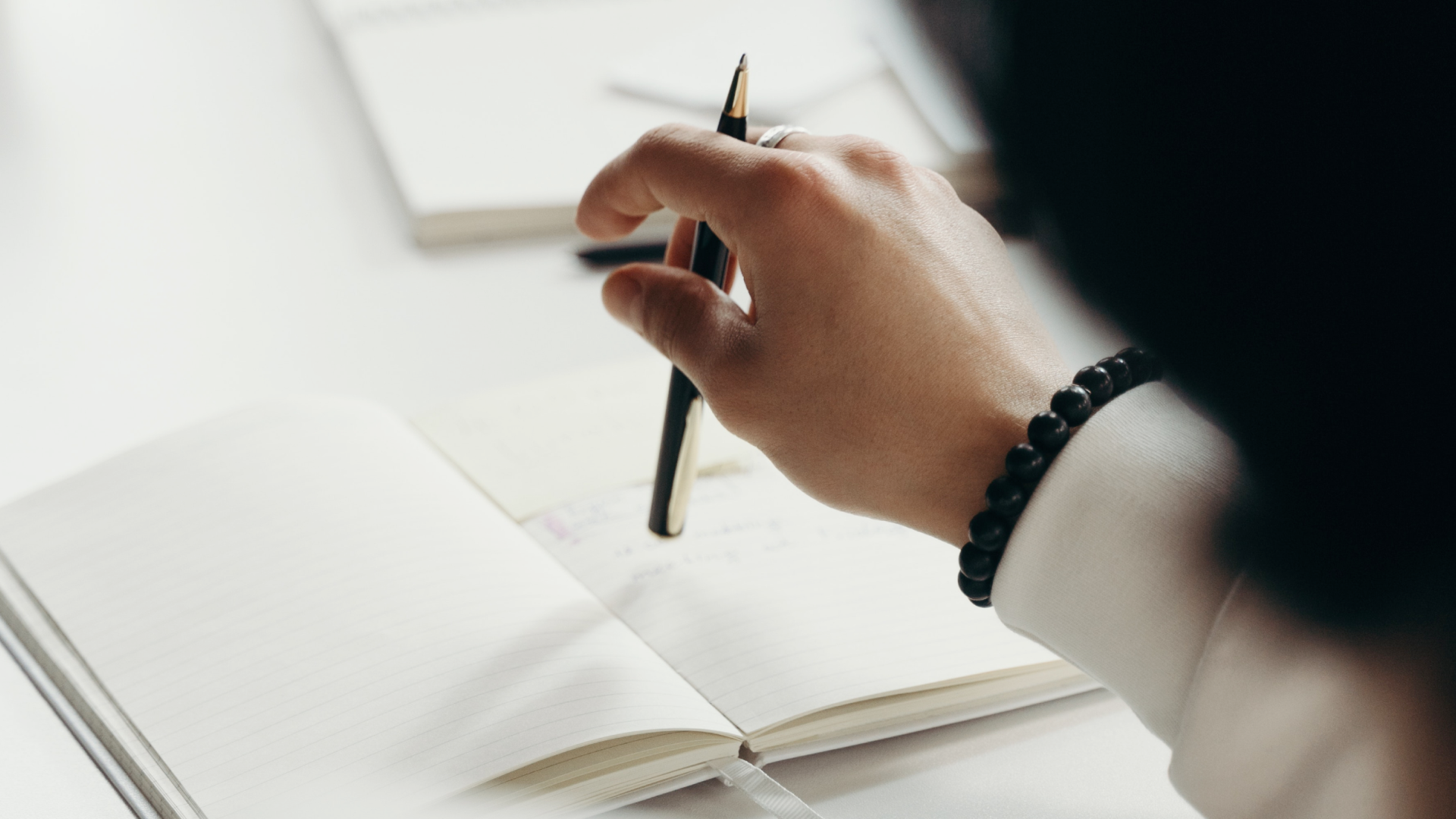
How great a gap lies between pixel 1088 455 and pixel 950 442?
0.06 meters

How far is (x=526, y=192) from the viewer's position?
869mm

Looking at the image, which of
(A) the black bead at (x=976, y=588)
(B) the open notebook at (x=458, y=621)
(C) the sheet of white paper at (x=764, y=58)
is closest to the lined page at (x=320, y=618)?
(B) the open notebook at (x=458, y=621)

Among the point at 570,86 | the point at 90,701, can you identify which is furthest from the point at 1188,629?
the point at 570,86

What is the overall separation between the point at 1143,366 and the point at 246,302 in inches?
22.8

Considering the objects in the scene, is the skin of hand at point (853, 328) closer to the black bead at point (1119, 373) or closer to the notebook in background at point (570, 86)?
the black bead at point (1119, 373)

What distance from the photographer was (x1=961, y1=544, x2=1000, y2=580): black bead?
441 mm

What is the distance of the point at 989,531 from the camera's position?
0.43 metres

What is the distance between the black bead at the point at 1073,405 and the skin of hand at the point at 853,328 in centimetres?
2

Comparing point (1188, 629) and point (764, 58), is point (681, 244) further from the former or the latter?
point (764, 58)

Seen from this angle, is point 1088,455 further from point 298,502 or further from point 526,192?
point 526,192

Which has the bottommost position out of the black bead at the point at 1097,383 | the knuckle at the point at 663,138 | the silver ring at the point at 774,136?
the black bead at the point at 1097,383

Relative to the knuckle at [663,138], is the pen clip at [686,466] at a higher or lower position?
lower

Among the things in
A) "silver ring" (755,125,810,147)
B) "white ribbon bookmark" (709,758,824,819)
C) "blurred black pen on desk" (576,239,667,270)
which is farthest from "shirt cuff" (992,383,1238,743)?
"blurred black pen on desk" (576,239,667,270)

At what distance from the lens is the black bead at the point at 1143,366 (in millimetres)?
458
